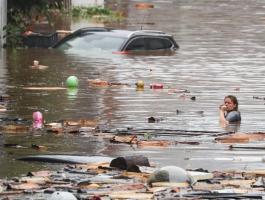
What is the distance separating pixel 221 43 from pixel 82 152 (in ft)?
81.6

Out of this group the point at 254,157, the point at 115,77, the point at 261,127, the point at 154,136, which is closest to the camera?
the point at 254,157

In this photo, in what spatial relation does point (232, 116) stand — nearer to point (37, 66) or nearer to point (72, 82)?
point (72, 82)

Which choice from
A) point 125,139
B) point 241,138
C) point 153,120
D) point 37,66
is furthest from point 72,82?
point 241,138

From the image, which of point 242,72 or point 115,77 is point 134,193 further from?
point 242,72

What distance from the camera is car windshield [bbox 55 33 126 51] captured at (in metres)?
38.6

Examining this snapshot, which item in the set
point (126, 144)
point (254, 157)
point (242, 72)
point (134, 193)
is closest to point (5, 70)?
point (242, 72)

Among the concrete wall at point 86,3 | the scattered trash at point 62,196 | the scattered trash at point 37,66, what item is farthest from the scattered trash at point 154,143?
the concrete wall at point 86,3

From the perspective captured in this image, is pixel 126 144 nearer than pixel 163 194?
No

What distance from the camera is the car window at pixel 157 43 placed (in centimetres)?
3941

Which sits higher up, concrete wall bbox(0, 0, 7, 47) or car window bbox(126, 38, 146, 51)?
concrete wall bbox(0, 0, 7, 47)

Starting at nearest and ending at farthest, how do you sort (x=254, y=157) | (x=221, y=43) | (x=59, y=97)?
(x=254, y=157) → (x=59, y=97) → (x=221, y=43)

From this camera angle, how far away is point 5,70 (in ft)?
108

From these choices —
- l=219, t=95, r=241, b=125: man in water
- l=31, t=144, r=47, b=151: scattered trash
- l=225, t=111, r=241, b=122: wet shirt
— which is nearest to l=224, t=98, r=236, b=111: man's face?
l=219, t=95, r=241, b=125: man in water

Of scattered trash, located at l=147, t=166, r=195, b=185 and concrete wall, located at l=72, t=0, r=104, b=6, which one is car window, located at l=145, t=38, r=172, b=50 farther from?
scattered trash, located at l=147, t=166, r=195, b=185
